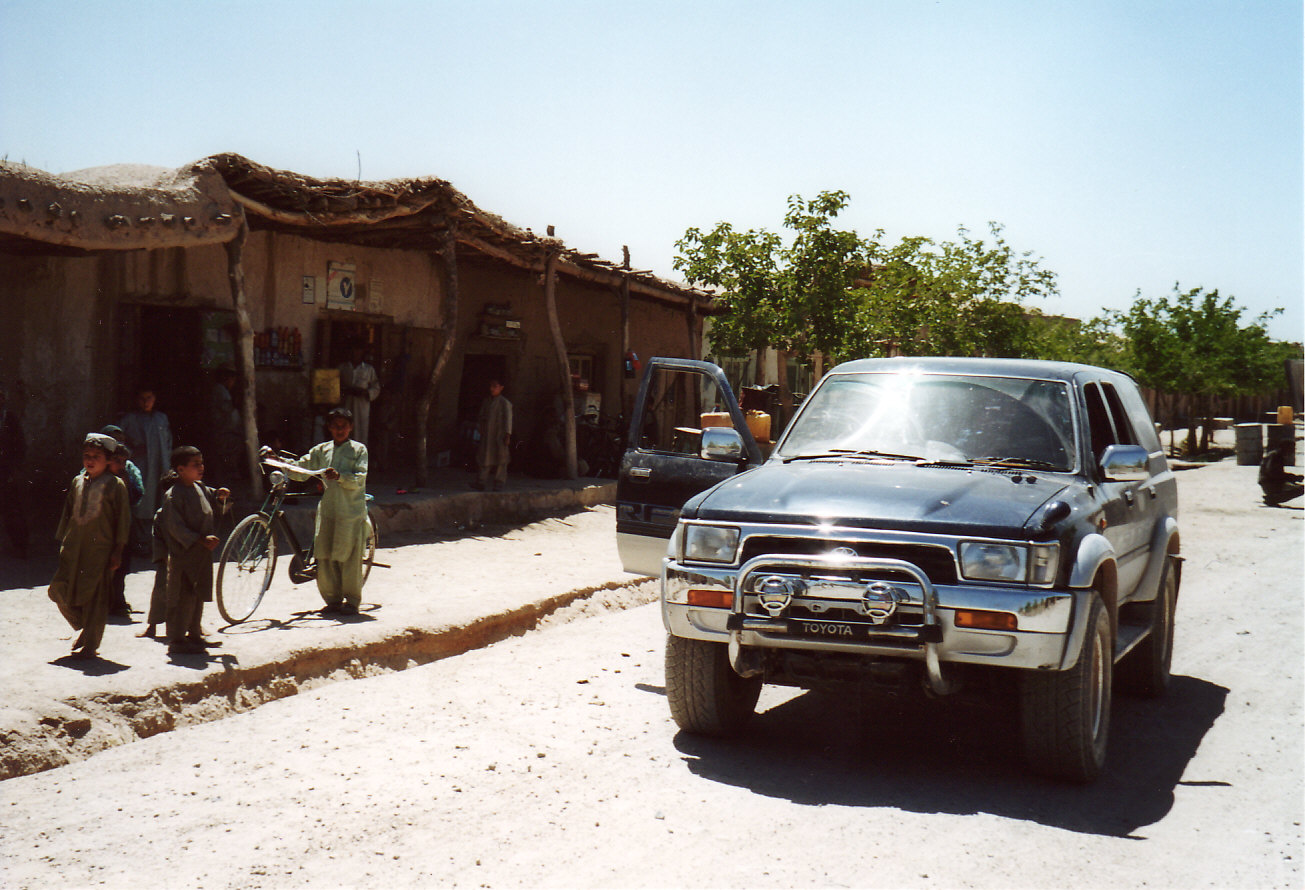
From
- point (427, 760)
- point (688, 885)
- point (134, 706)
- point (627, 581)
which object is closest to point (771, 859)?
point (688, 885)

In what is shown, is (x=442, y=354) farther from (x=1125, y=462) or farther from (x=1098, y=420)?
(x=1125, y=462)

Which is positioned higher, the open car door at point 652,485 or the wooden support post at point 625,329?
the wooden support post at point 625,329

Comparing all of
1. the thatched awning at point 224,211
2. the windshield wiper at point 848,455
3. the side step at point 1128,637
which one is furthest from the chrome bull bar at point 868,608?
the thatched awning at point 224,211

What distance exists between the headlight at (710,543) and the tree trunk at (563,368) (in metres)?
10.8

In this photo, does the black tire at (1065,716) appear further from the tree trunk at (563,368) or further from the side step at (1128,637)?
the tree trunk at (563,368)

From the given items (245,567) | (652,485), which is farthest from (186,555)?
(652,485)

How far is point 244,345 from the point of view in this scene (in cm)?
1079

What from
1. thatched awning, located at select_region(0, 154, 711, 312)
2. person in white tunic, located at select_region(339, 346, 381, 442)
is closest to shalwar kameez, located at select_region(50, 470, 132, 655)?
thatched awning, located at select_region(0, 154, 711, 312)

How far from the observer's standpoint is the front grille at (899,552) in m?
4.66

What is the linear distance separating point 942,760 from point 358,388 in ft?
33.2

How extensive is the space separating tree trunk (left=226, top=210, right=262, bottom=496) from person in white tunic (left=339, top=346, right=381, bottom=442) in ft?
9.44

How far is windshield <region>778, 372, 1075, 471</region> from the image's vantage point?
556 cm

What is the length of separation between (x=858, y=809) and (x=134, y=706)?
3667mm

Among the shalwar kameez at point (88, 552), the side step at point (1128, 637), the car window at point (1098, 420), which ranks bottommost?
the side step at point (1128, 637)
